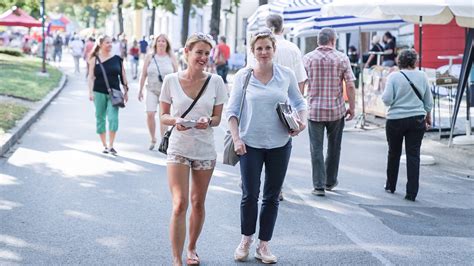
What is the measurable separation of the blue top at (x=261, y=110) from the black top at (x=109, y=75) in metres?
6.21

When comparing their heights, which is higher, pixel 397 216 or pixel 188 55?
pixel 188 55

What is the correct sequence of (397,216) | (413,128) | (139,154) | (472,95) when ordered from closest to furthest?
(397,216)
(413,128)
(139,154)
(472,95)

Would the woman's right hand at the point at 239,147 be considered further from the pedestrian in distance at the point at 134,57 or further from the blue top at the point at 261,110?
the pedestrian in distance at the point at 134,57

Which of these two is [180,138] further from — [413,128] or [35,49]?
[35,49]

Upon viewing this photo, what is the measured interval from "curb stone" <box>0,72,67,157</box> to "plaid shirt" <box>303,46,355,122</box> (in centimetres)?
520

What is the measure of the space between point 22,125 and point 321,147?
7735 mm

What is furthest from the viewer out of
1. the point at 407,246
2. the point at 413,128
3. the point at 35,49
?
the point at 35,49

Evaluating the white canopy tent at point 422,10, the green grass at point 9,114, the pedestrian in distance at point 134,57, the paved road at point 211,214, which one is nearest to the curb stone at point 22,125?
the green grass at point 9,114

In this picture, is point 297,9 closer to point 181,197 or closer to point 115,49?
point 115,49

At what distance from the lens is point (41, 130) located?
15.8 meters

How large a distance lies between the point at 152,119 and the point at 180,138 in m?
7.00

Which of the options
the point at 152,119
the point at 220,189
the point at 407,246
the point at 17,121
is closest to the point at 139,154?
the point at 152,119

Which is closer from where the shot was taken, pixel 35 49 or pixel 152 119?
pixel 152 119

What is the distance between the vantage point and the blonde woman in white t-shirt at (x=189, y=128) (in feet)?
19.6
